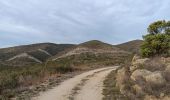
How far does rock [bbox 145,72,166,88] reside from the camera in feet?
56.6

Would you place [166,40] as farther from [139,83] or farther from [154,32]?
[139,83]

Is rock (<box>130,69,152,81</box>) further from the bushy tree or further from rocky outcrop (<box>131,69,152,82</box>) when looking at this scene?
the bushy tree

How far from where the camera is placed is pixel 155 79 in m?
17.7

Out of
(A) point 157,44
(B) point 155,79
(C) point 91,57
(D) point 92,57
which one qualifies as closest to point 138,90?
(B) point 155,79

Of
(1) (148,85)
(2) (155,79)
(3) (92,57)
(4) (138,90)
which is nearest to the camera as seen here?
(1) (148,85)

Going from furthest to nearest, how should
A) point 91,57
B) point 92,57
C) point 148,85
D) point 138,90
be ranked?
point 92,57 → point 91,57 → point 138,90 → point 148,85

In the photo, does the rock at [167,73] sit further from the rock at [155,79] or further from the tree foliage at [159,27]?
the tree foliage at [159,27]

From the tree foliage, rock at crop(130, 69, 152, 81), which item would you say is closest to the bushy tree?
the tree foliage

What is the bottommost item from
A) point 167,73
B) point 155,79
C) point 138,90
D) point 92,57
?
point 138,90

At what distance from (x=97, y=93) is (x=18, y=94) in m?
4.92

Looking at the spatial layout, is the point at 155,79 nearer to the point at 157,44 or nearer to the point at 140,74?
the point at 140,74

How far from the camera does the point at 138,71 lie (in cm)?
2047

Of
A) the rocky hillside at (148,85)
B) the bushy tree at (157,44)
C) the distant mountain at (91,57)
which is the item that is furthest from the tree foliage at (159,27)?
the distant mountain at (91,57)

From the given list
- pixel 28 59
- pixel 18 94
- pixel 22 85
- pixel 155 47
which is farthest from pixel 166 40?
pixel 28 59
